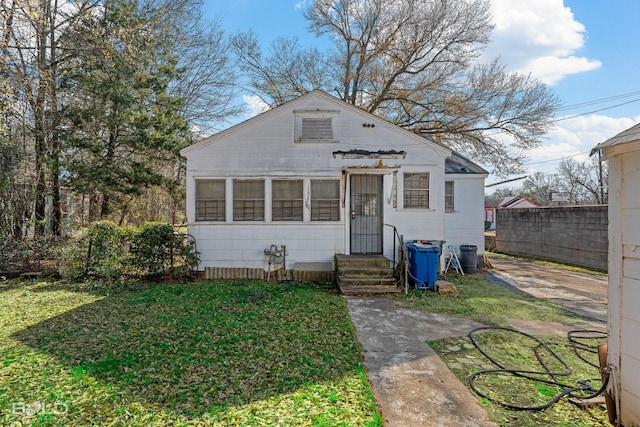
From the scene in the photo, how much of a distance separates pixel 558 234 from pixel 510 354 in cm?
1056

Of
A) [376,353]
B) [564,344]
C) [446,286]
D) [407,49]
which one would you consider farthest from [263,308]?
[407,49]

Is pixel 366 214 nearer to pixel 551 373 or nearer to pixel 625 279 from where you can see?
pixel 551 373

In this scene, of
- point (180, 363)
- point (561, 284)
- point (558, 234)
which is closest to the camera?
point (180, 363)

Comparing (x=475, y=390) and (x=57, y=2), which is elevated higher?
(x=57, y=2)

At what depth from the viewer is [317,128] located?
857 cm

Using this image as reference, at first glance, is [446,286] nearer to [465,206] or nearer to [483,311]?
[483,311]

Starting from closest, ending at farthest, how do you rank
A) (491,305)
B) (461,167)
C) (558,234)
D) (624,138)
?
(624,138) < (491,305) < (461,167) < (558,234)

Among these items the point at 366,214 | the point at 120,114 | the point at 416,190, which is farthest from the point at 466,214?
the point at 120,114

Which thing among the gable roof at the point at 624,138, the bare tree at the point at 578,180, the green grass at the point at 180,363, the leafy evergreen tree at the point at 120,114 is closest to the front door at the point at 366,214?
the green grass at the point at 180,363

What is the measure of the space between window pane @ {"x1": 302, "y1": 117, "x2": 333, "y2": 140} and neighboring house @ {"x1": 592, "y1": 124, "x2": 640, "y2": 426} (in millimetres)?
6414

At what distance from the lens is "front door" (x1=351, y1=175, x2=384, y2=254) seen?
862cm

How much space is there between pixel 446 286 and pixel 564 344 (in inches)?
113

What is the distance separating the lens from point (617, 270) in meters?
2.67

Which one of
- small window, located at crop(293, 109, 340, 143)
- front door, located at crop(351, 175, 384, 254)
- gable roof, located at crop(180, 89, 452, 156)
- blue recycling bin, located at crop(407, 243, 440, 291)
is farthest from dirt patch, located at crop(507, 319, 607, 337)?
small window, located at crop(293, 109, 340, 143)
